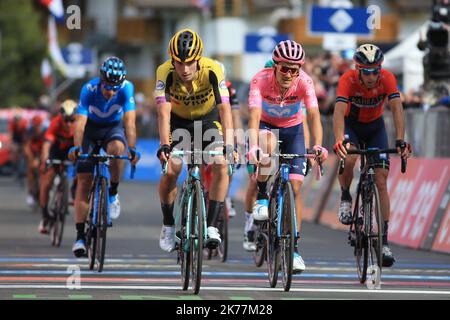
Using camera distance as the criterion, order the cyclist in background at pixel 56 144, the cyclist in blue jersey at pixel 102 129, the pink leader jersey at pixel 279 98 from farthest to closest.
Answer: the cyclist in background at pixel 56 144 < the cyclist in blue jersey at pixel 102 129 < the pink leader jersey at pixel 279 98

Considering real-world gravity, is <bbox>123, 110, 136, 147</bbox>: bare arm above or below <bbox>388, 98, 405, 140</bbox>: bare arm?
below

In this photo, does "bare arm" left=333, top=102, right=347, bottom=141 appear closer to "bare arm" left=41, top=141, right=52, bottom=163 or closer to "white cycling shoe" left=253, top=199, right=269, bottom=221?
"white cycling shoe" left=253, top=199, right=269, bottom=221

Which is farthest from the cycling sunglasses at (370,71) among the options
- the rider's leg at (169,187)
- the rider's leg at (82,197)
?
the rider's leg at (82,197)

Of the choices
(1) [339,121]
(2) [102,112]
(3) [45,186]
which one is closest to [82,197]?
(2) [102,112]

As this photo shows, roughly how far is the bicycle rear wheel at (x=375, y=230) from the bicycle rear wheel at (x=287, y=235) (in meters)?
0.89

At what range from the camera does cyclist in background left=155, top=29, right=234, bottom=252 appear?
12.7 metres

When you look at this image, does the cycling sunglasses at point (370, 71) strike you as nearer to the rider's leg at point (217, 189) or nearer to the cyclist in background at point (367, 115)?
the cyclist in background at point (367, 115)

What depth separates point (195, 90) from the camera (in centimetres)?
1323

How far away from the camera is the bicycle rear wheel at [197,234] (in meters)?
12.2

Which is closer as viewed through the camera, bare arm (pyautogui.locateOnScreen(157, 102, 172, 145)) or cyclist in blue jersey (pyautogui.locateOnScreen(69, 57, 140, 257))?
bare arm (pyautogui.locateOnScreen(157, 102, 172, 145))

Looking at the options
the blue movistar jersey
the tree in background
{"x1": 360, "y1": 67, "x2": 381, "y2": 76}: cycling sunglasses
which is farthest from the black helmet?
the tree in background

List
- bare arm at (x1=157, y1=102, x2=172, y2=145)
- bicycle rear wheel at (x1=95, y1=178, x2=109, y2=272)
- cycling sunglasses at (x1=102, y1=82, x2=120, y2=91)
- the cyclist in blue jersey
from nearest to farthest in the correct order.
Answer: bare arm at (x1=157, y1=102, x2=172, y2=145) → bicycle rear wheel at (x1=95, y1=178, x2=109, y2=272) → cycling sunglasses at (x1=102, y1=82, x2=120, y2=91) → the cyclist in blue jersey

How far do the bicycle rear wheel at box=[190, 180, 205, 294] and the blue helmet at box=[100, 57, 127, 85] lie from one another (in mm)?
2661

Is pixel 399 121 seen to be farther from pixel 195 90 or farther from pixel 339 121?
pixel 195 90
